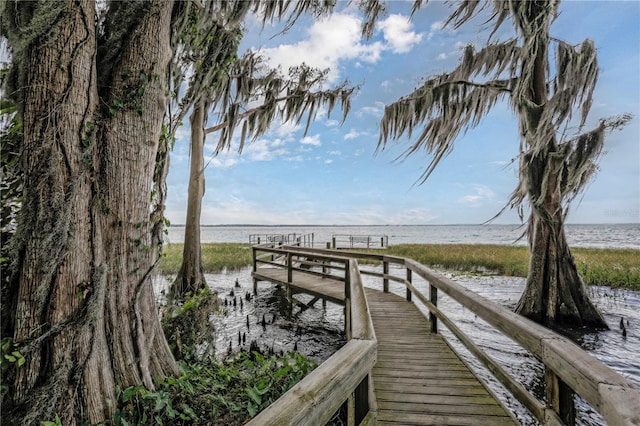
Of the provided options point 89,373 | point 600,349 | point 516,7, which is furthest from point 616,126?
point 89,373

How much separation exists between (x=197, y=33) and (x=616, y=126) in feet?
25.7

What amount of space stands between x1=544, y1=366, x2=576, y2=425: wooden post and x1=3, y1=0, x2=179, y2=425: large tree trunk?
2.81 m

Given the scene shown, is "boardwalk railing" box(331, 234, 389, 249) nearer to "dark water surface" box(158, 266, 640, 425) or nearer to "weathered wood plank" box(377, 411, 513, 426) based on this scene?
"dark water surface" box(158, 266, 640, 425)

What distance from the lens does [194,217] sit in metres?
8.79

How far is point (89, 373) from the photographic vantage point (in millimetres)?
2035

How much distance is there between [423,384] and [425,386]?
0.12 ft

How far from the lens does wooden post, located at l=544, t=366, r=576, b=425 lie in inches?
57.4

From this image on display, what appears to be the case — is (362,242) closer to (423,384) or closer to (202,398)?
(423,384)

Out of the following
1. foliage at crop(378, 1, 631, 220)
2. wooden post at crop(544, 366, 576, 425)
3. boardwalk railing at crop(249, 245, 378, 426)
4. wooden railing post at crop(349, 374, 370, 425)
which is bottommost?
wooden railing post at crop(349, 374, 370, 425)

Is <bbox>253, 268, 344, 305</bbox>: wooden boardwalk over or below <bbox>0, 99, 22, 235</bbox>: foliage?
below

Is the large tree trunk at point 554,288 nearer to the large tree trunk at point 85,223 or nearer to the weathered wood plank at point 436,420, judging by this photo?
the weathered wood plank at point 436,420

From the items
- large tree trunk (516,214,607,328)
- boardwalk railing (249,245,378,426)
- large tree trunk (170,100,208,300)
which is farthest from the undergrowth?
large tree trunk (516,214,607,328)

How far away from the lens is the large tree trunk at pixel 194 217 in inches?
332

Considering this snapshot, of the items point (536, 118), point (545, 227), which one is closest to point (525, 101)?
point (536, 118)
